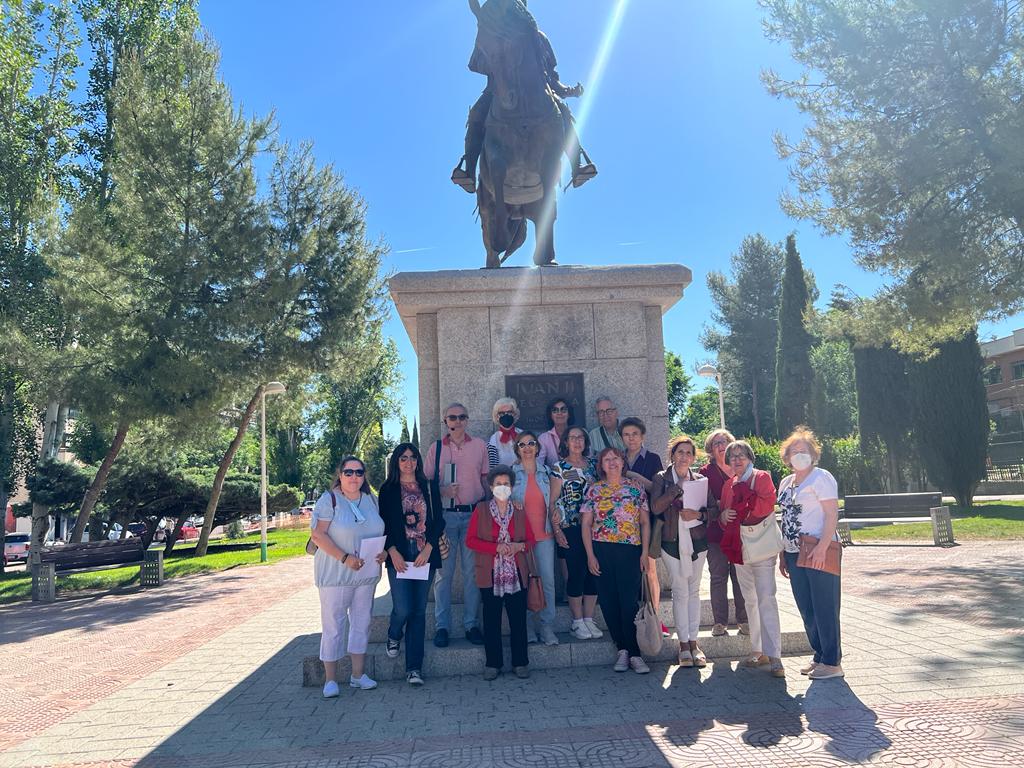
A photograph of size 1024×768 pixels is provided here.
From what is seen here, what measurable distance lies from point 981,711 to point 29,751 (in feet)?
18.7

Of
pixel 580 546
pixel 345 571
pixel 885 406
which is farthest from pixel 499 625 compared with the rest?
pixel 885 406

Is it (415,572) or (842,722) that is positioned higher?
(415,572)

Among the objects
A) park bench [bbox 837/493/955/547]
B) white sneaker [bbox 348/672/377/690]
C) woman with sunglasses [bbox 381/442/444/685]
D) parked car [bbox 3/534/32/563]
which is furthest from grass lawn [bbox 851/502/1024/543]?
parked car [bbox 3/534/32/563]

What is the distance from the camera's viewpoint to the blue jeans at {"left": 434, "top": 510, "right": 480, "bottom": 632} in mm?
5500

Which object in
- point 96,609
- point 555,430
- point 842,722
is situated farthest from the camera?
point 96,609

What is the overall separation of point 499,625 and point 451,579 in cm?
69

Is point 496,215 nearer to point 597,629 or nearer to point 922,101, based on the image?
point 597,629

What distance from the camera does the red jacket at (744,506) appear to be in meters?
5.06

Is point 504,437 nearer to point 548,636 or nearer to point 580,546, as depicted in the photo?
point 580,546

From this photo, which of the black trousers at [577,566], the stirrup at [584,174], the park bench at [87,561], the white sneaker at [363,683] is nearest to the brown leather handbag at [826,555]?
the black trousers at [577,566]

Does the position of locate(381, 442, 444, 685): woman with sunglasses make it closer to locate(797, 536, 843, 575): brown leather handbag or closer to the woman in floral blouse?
the woman in floral blouse

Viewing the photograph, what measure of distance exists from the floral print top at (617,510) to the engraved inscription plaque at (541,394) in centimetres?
139

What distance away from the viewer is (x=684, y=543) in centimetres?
511

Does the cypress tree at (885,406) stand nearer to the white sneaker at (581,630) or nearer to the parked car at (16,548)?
the white sneaker at (581,630)
